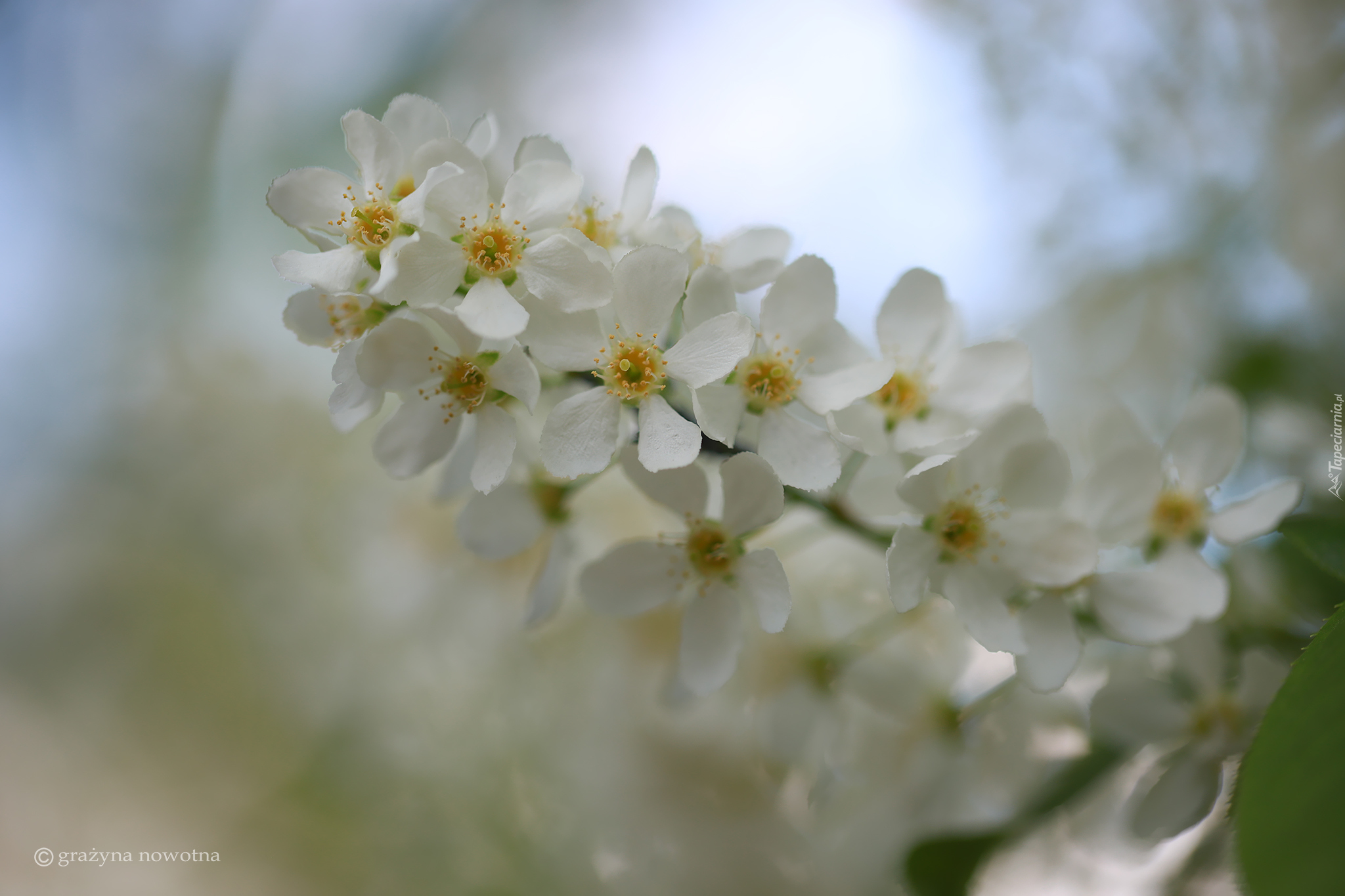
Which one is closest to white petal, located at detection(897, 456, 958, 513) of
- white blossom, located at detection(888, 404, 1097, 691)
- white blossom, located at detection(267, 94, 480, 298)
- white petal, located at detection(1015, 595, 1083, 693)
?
white blossom, located at detection(888, 404, 1097, 691)

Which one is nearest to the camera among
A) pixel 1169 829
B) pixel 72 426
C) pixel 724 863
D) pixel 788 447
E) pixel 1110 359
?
pixel 788 447

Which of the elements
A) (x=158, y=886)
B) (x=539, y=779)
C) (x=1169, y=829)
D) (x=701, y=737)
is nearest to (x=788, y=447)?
(x=1169, y=829)

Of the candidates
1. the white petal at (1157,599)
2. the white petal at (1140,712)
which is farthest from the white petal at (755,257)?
the white petal at (1140,712)

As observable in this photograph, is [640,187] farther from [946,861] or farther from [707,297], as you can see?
[946,861]

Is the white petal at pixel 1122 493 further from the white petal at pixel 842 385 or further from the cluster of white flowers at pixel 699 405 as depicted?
the white petal at pixel 842 385

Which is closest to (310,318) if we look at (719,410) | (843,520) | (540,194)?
(540,194)

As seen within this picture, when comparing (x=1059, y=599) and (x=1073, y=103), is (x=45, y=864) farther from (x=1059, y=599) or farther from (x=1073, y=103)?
(x=1073, y=103)

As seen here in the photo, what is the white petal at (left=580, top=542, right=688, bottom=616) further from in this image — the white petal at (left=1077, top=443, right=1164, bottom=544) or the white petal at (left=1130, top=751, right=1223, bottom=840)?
the white petal at (left=1130, top=751, right=1223, bottom=840)

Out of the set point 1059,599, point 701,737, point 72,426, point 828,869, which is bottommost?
point 828,869

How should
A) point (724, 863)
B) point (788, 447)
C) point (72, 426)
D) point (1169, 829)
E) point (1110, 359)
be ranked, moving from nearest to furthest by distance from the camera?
point (788, 447), point (1169, 829), point (724, 863), point (1110, 359), point (72, 426)
